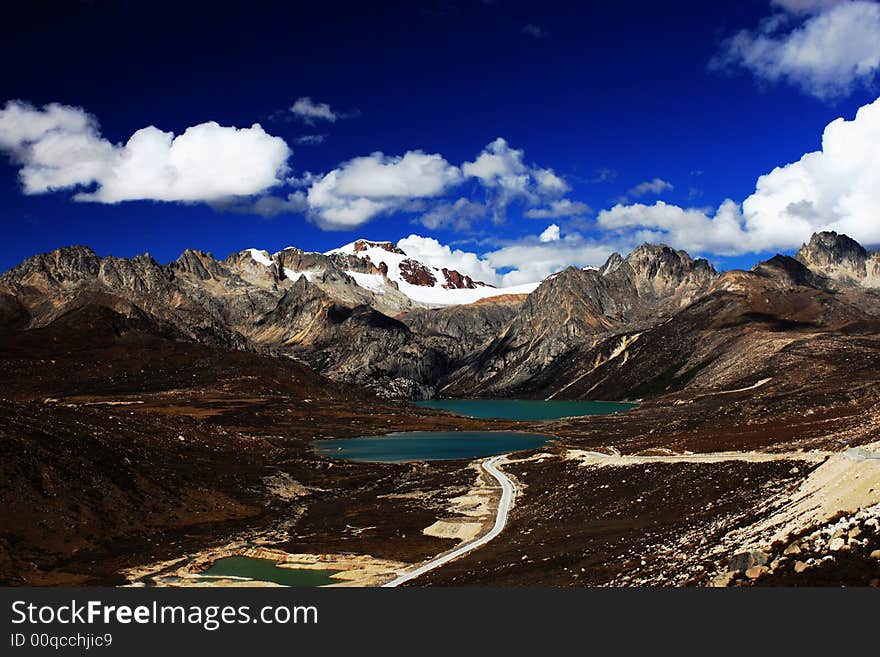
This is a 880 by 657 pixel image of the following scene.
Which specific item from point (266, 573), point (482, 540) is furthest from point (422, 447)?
point (266, 573)

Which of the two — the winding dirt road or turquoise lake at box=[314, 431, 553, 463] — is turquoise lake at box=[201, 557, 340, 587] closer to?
the winding dirt road

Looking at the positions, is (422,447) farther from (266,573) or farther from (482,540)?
(266,573)

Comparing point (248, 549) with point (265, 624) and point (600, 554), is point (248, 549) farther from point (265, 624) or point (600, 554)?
point (265, 624)

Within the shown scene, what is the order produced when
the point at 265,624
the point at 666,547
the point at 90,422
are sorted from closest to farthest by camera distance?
the point at 265,624, the point at 666,547, the point at 90,422

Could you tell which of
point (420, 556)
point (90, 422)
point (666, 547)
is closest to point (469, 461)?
point (90, 422)

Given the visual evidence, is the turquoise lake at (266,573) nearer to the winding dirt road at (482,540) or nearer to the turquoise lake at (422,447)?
the winding dirt road at (482,540)

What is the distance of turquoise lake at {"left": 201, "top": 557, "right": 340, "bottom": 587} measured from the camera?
176 ft

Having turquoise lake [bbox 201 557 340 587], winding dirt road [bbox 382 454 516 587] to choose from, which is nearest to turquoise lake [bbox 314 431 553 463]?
winding dirt road [bbox 382 454 516 587]

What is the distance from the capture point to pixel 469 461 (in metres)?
134

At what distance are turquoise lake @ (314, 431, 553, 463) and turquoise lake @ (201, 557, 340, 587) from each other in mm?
79554

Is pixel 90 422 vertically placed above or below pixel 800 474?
above

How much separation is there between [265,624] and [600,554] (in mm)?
25331

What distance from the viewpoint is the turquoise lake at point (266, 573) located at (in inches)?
2115

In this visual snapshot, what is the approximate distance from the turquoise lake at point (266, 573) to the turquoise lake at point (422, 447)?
7955 centimetres
